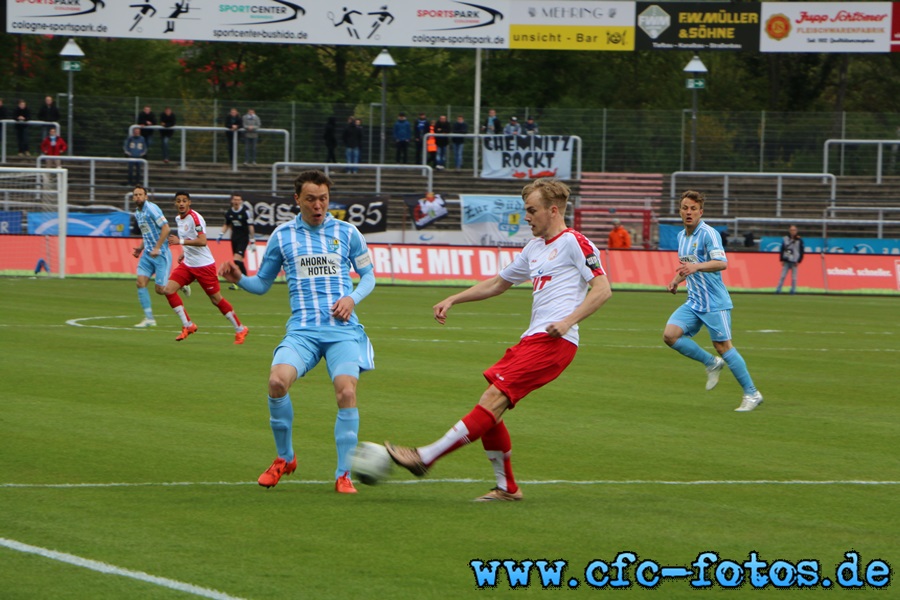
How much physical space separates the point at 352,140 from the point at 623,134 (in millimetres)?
9736

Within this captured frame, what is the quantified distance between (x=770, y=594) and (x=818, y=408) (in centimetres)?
740

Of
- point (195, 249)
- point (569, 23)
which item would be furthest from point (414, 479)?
point (569, 23)

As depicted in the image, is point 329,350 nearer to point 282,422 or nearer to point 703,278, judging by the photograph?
point 282,422

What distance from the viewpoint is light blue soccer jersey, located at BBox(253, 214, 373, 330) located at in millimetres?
8883

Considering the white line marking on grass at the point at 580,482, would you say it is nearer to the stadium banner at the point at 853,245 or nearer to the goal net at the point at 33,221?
the goal net at the point at 33,221

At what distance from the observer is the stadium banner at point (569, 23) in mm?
47531

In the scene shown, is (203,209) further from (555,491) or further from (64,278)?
(555,491)

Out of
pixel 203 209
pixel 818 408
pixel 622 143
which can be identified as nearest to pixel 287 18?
pixel 203 209

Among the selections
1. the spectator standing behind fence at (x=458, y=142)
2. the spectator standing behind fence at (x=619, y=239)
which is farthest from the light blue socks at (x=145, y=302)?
the spectator standing behind fence at (x=458, y=142)

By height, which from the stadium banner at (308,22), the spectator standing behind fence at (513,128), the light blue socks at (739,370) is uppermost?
the stadium banner at (308,22)

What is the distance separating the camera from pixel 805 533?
7648 millimetres

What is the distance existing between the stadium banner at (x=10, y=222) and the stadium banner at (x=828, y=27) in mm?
27283

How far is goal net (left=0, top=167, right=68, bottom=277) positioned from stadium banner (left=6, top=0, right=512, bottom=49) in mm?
11556

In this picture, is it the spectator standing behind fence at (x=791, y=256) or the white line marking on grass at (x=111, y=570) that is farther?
the spectator standing behind fence at (x=791, y=256)
